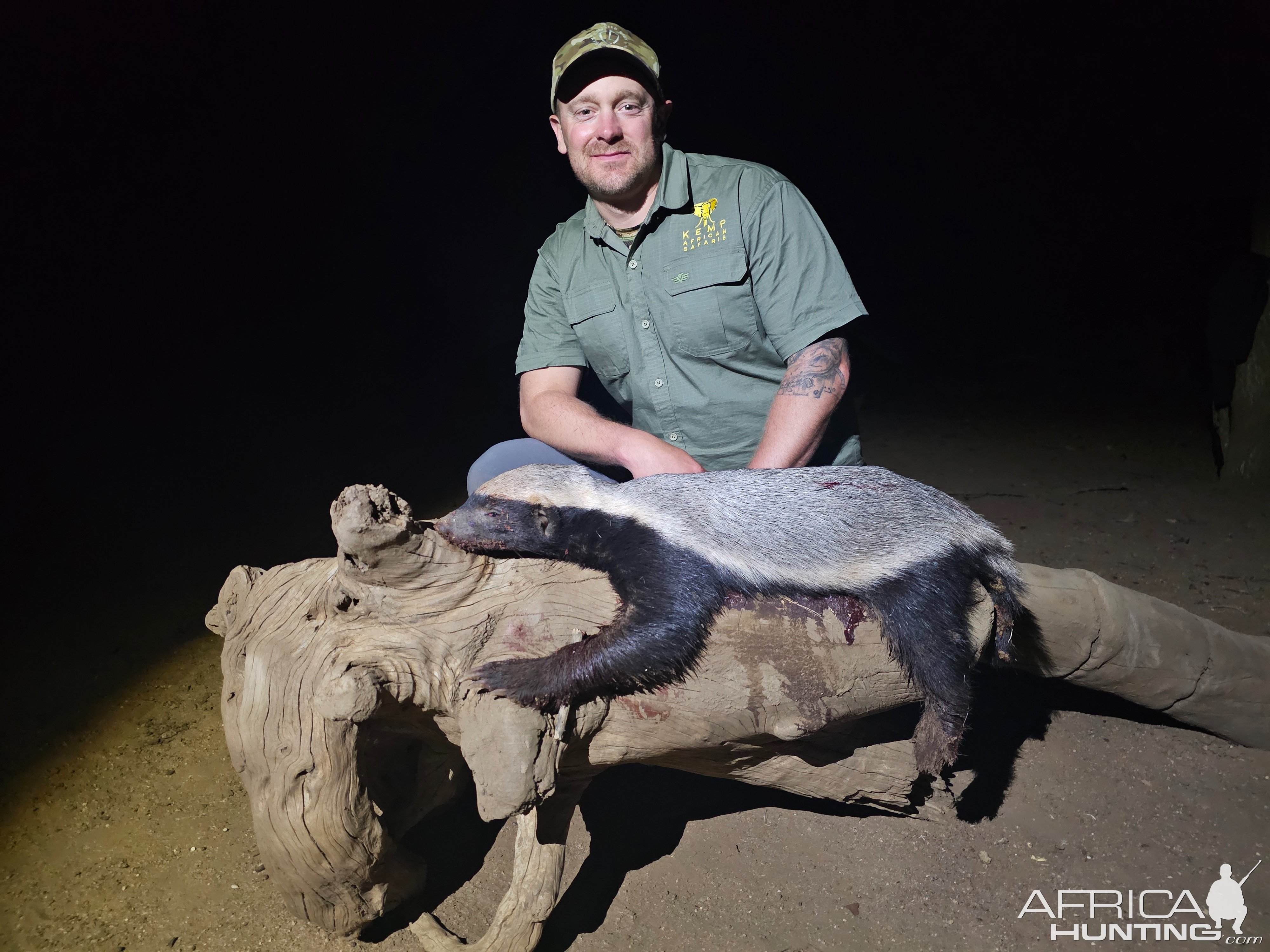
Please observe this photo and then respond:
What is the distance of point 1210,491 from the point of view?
14.7 ft

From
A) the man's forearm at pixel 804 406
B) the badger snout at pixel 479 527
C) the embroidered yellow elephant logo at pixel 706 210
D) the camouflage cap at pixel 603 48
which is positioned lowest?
the badger snout at pixel 479 527

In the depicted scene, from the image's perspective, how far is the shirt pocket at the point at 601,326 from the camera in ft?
9.95

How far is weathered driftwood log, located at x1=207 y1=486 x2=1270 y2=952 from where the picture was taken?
78.2 inches

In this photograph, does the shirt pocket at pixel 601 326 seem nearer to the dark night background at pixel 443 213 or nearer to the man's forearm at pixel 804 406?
the man's forearm at pixel 804 406

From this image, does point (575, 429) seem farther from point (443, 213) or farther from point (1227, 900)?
point (443, 213)

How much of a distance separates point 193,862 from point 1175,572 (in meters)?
4.10

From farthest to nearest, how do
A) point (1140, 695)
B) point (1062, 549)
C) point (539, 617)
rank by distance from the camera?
point (1062, 549) → point (1140, 695) → point (539, 617)

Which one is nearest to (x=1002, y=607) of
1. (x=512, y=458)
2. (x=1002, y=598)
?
(x=1002, y=598)

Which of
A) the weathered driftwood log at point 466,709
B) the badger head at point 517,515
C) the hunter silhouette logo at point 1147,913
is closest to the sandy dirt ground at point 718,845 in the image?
the hunter silhouette logo at point 1147,913

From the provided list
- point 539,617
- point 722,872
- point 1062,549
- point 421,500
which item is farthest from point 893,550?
point 421,500

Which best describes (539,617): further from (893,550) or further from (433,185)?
(433,185)

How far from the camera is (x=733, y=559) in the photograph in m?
2.15

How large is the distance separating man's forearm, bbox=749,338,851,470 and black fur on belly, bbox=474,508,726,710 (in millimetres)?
684

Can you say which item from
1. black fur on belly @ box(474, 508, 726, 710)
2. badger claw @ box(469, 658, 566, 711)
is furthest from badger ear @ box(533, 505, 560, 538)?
badger claw @ box(469, 658, 566, 711)
